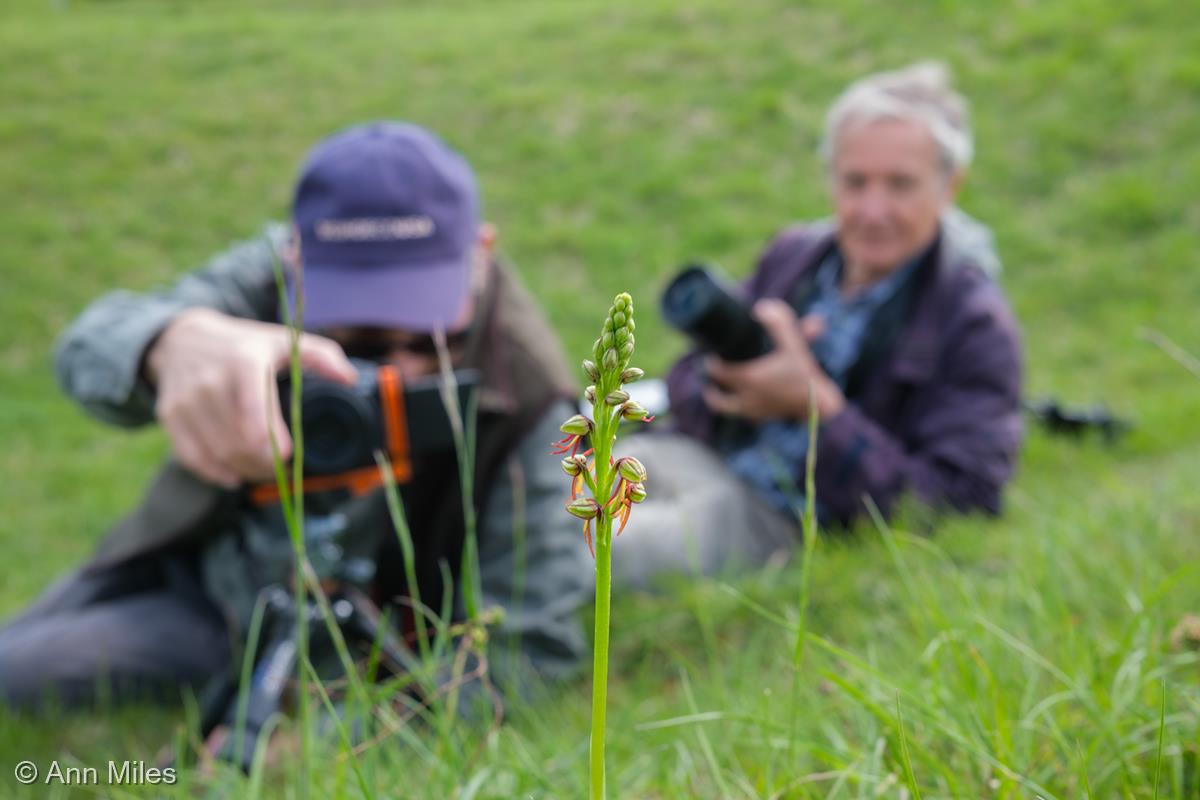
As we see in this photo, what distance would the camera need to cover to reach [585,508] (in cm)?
62

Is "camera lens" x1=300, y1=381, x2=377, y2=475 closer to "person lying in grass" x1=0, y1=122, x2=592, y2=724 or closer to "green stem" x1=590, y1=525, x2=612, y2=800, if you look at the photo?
"person lying in grass" x1=0, y1=122, x2=592, y2=724

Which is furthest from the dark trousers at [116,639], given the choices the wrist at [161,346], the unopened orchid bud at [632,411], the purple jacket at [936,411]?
the unopened orchid bud at [632,411]

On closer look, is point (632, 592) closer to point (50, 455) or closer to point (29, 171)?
point (50, 455)

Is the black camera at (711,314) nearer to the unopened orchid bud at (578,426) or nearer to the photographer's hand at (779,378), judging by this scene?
the photographer's hand at (779,378)

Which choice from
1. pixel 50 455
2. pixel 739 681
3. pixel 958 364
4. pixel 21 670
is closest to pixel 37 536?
pixel 50 455

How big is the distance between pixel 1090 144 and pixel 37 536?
7.75m

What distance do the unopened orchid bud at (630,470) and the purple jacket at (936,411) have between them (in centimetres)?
296

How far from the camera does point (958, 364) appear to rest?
148 inches

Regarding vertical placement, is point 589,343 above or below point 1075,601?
below

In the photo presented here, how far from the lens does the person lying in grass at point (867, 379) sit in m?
3.60

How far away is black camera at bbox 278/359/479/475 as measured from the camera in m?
2.08

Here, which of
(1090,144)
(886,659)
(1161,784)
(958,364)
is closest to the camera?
(1161,784)

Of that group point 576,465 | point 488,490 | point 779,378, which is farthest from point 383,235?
point 576,465

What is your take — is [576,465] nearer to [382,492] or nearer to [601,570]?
[601,570]
